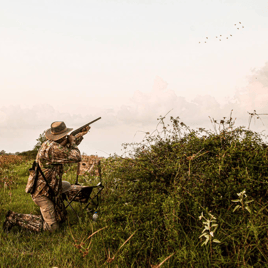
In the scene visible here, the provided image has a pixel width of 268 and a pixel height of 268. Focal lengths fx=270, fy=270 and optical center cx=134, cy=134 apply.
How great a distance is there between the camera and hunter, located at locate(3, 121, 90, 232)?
18.3ft

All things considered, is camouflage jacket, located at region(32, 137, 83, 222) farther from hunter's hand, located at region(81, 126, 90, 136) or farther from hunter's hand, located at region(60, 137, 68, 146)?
hunter's hand, located at region(81, 126, 90, 136)

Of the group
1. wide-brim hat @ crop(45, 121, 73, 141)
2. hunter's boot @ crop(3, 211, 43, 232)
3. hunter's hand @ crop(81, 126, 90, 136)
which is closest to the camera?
wide-brim hat @ crop(45, 121, 73, 141)

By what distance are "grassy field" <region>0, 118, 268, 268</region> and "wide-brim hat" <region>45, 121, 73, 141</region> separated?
1588mm

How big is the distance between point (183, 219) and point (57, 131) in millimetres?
3152

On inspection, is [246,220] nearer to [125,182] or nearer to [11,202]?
[125,182]

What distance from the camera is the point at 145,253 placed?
12.8ft

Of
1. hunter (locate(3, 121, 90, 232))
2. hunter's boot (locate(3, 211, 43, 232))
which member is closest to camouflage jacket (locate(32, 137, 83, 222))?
hunter (locate(3, 121, 90, 232))

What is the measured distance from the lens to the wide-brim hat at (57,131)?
18.6 feet

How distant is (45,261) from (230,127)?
4.07 m

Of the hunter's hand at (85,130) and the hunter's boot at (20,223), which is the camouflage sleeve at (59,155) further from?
the hunter's boot at (20,223)

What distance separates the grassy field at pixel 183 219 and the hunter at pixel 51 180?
0.32 metres

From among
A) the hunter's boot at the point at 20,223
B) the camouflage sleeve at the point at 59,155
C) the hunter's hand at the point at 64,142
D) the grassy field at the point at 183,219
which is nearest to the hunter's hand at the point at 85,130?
the hunter's hand at the point at 64,142

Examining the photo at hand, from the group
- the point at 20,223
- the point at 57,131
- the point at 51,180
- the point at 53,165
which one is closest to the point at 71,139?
the point at 57,131

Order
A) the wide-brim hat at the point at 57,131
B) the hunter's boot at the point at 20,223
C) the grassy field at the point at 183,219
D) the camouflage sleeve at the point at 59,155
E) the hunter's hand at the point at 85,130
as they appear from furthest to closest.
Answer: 1. the hunter's hand at the point at 85,130
2. the hunter's boot at the point at 20,223
3. the wide-brim hat at the point at 57,131
4. the camouflage sleeve at the point at 59,155
5. the grassy field at the point at 183,219
